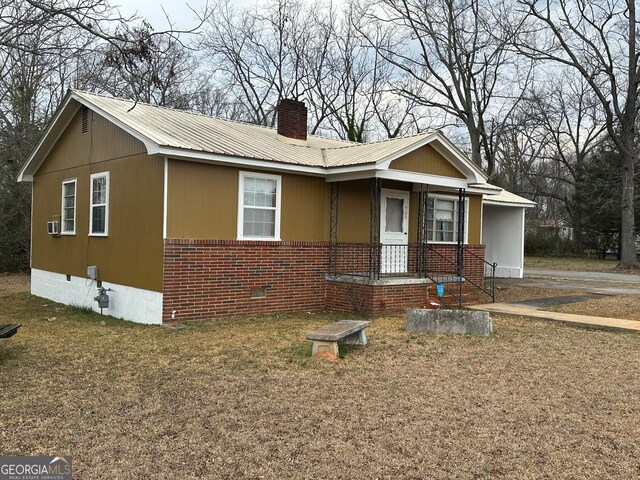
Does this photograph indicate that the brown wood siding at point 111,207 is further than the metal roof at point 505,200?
No

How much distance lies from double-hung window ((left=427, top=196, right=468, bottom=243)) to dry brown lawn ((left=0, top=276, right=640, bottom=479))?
5.73 meters

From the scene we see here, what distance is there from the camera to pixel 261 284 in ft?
35.2

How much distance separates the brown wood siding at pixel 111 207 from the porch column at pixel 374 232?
13.2ft

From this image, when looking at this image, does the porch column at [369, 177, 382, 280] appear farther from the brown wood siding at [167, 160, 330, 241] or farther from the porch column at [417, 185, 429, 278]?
the porch column at [417, 185, 429, 278]

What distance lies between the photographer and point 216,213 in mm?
10094

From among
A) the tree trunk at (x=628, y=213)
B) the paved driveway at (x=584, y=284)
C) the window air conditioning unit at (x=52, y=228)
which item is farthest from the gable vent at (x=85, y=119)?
the tree trunk at (x=628, y=213)

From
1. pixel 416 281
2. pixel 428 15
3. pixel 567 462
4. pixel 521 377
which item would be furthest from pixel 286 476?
pixel 428 15

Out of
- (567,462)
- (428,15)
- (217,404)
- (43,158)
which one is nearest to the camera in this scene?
(567,462)

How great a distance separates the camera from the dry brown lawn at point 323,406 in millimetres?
3873

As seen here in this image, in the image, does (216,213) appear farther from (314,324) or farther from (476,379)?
(476,379)

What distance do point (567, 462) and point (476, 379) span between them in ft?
7.19

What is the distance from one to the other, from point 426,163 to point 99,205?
22.3 feet

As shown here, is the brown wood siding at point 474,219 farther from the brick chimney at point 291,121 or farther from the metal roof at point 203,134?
the brick chimney at point 291,121

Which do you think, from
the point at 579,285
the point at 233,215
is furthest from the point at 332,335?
the point at 579,285
